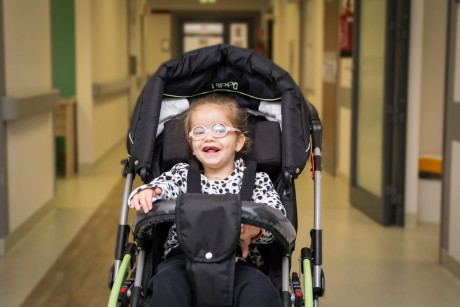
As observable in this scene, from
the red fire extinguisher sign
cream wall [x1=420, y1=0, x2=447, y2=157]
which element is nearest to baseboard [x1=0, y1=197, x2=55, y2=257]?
cream wall [x1=420, y1=0, x2=447, y2=157]

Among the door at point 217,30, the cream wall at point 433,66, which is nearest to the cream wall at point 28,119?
the cream wall at point 433,66

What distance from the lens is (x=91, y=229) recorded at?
5.46 metres

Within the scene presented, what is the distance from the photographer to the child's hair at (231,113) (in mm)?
2766

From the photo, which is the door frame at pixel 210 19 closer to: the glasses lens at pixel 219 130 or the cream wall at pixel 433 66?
the cream wall at pixel 433 66

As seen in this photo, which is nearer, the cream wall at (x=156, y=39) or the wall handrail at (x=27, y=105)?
the wall handrail at (x=27, y=105)

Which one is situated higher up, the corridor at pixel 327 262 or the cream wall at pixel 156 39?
the cream wall at pixel 156 39

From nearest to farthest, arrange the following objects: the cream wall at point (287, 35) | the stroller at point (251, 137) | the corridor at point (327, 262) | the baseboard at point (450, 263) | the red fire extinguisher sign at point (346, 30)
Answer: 1. the stroller at point (251, 137)
2. the corridor at point (327, 262)
3. the baseboard at point (450, 263)
4. the red fire extinguisher sign at point (346, 30)
5. the cream wall at point (287, 35)

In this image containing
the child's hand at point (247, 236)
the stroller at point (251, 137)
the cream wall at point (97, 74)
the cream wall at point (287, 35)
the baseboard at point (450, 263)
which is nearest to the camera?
the child's hand at point (247, 236)

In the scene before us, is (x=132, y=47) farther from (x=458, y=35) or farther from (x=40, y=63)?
(x=458, y=35)

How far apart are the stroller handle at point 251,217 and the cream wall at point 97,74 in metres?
5.82

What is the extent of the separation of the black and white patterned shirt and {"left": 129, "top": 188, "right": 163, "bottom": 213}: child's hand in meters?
0.12

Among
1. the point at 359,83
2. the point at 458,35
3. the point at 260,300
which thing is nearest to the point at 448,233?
the point at 458,35

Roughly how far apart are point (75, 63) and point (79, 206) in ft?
7.55

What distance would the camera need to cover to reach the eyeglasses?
2664 millimetres
